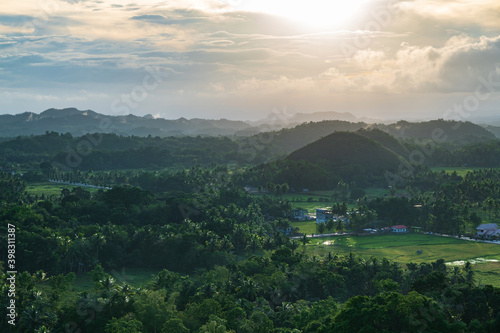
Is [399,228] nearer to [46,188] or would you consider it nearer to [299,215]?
[299,215]

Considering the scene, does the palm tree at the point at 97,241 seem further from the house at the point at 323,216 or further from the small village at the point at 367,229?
the house at the point at 323,216

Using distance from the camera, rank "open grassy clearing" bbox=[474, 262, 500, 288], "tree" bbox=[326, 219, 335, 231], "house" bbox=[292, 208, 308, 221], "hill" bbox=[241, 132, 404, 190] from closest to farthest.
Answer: "open grassy clearing" bbox=[474, 262, 500, 288] < "tree" bbox=[326, 219, 335, 231] < "house" bbox=[292, 208, 308, 221] < "hill" bbox=[241, 132, 404, 190]

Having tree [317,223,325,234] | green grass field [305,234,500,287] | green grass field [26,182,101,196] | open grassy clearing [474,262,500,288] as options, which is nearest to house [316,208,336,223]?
tree [317,223,325,234]

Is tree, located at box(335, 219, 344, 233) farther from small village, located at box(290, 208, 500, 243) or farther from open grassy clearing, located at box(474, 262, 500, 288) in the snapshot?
open grassy clearing, located at box(474, 262, 500, 288)

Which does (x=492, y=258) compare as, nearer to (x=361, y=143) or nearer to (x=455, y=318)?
(x=455, y=318)

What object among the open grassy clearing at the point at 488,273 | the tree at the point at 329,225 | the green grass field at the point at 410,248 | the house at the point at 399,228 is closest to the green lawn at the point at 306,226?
the tree at the point at 329,225
